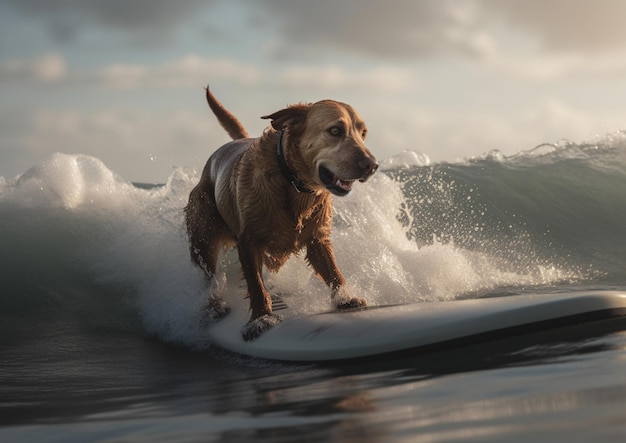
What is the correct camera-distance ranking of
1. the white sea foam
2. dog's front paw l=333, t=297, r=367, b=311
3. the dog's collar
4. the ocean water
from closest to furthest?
the ocean water
the dog's collar
dog's front paw l=333, t=297, r=367, b=311
the white sea foam

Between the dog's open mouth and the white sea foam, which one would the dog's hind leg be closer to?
the white sea foam

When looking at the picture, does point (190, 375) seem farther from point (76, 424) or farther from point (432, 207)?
point (432, 207)

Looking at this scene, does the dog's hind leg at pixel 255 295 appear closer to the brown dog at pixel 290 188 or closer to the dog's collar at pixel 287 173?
the brown dog at pixel 290 188

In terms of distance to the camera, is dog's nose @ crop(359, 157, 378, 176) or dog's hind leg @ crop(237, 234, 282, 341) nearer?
dog's nose @ crop(359, 157, 378, 176)

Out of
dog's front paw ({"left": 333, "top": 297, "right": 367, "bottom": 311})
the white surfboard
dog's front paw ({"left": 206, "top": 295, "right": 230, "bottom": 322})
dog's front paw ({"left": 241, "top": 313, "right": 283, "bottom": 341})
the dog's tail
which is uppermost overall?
the dog's tail

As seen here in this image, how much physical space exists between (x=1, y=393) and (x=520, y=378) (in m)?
2.93

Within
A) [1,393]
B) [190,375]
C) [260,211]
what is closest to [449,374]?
[190,375]

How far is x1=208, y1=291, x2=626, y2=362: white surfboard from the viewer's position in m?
4.00

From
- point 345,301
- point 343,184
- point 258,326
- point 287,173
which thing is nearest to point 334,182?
point 343,184

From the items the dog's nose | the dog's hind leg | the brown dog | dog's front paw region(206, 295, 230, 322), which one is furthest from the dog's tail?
the dog's nose

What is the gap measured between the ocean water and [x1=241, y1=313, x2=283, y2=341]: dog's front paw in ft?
0.73

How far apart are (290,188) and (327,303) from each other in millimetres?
869

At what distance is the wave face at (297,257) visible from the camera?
6.59m

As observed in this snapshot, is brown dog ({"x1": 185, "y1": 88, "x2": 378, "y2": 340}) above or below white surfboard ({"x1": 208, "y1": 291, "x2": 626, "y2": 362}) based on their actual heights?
above
